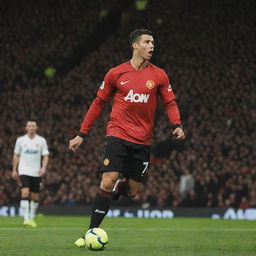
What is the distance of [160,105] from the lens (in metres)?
27.6

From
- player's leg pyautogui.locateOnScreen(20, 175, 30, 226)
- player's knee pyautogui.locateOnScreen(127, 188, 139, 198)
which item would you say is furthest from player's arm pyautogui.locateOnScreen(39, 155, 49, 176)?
player's knee pyautogui.locateOnScreen(127, 188, 139, 198)

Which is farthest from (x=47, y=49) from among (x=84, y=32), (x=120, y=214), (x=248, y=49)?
(x=120, y=214)

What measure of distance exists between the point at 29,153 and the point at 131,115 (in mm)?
6883

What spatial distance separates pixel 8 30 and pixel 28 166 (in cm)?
1851

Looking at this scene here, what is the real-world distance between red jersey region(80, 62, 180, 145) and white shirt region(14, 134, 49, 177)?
6653mm

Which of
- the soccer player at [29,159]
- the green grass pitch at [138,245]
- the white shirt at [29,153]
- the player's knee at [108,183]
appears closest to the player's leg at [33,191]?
the soccer player at [29,159]

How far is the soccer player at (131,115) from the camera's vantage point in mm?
7926

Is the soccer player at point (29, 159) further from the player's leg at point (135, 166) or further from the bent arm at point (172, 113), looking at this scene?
the bent arm at point (172, 113)

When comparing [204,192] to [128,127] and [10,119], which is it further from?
[128,127]

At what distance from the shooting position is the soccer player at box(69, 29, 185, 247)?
7.93m

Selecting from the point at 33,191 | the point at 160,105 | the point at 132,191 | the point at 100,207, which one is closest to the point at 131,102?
the point at 132,191

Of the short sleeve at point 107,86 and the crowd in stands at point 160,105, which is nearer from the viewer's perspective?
the short sleeve at point 107,86

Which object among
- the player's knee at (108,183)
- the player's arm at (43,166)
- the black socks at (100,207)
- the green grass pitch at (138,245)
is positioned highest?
the player's arm at (43,166)

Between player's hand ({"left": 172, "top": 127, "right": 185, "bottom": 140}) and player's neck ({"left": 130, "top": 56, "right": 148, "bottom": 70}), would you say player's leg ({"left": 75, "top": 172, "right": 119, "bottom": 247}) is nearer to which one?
player's hand ({"left": 172, "top": 127, "right": 185, "bottom": 140})
